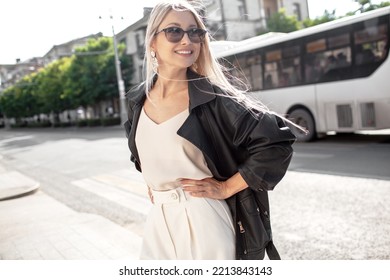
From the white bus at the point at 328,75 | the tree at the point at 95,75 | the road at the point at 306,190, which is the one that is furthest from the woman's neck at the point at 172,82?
the tree at the point at 95,75

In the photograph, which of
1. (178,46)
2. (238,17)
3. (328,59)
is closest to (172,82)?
(178,46)

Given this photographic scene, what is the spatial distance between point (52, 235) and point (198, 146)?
7.72ft

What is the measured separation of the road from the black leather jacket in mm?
1677

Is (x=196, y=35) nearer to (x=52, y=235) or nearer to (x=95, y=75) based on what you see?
(x=52, y=235)

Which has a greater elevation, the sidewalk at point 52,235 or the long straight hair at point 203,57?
the long straight hair at point 203,57

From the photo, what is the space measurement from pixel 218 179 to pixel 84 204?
13.4 feet

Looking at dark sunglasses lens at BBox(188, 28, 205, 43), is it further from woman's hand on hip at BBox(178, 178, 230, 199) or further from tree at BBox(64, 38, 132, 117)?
tree at BBox(64, 38, 132, 117)

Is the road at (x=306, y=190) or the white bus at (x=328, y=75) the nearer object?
the road at (x=306, y=190)

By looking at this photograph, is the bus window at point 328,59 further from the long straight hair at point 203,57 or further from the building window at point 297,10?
the long straight hair at point 203,57

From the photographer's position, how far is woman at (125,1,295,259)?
1.29 metres

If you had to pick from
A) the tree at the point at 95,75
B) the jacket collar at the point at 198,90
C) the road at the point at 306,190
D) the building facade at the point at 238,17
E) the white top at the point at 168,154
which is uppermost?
the tree at the point at 95,75

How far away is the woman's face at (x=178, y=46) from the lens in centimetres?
137

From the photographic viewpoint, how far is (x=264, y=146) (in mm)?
1239

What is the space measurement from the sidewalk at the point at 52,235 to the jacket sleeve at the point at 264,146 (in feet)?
5.52
